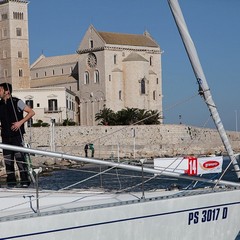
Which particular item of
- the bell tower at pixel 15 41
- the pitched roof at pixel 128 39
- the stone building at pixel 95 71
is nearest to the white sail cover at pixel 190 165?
the stone building at pixel 95 71

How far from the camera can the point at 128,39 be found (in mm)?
86750

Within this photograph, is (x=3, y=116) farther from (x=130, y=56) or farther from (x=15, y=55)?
(x=15, y=55)

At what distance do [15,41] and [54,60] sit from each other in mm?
14792

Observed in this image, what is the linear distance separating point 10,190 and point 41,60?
326ft

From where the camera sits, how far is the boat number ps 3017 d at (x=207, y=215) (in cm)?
716

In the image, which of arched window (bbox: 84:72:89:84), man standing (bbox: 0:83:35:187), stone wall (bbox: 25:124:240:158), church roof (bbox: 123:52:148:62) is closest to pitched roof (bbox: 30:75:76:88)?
arched window (bbox: 84:72:89:84)

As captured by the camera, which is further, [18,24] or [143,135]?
[18,24]

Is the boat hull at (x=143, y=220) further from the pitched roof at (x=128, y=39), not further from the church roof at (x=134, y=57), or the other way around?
the pitched roof at (x=128, y=39)

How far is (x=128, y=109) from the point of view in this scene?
76.7m

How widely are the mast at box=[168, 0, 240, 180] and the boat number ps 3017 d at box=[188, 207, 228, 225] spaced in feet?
2.12

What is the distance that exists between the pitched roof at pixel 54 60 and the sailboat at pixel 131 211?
88.5 meters

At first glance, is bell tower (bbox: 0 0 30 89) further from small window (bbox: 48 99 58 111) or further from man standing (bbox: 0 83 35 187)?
man standing (bbox: 0 83 35 187)

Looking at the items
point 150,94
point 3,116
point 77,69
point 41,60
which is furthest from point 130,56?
point 3,116

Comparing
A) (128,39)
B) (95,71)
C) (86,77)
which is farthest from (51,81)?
(128,39)
